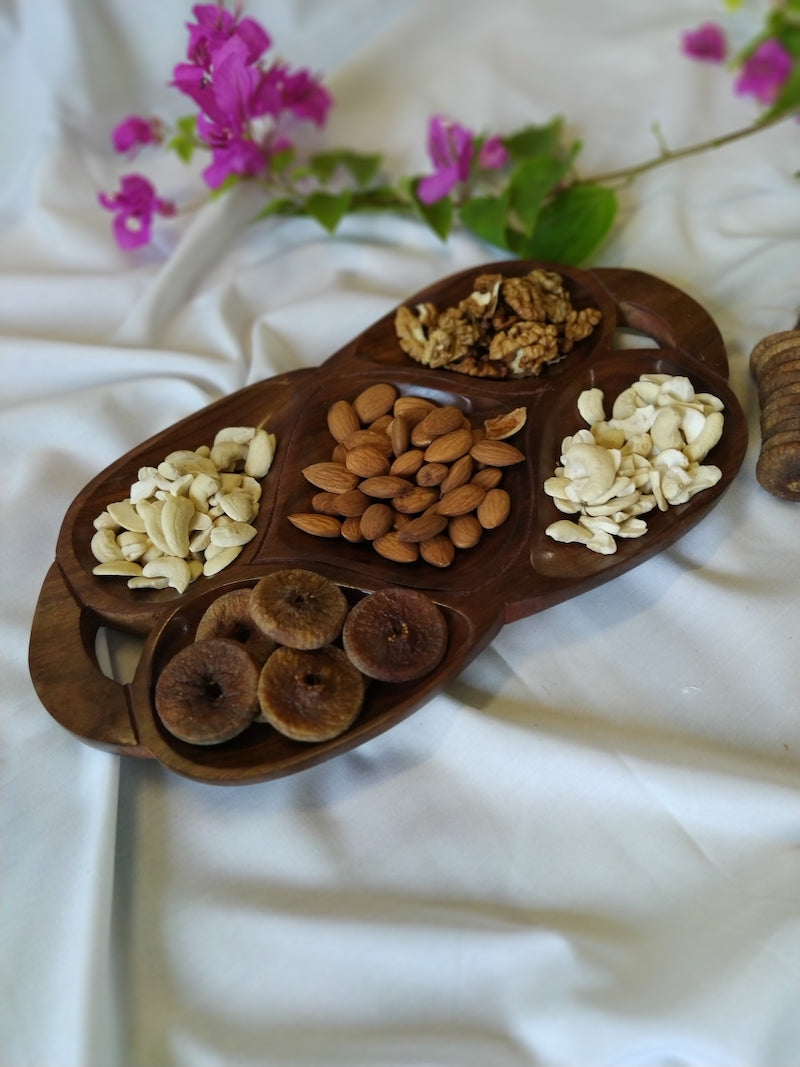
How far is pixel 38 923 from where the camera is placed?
0.58 m

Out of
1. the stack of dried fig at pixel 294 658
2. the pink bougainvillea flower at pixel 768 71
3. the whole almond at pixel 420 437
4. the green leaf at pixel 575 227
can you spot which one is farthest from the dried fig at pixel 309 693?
the pink bougainvillea flower at pixel 768 71

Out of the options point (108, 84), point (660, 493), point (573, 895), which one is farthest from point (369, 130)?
point (573, 895)

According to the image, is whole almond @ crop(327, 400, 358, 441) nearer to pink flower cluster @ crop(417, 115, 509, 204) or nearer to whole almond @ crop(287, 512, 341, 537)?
whole almond @ crop(287, 512, 341, 537)

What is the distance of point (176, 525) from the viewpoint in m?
0.68

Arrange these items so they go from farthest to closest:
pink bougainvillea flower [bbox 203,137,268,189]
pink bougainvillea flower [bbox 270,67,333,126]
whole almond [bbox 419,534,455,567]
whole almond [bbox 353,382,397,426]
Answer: pink bougainvillea flower [bbox 270,67,333,126]
pink bougainvillea flower [bbox 203,137,268,189]
whole almond [bbox 353,382,397,426]
whole almond [bbox 419,534,455,567]

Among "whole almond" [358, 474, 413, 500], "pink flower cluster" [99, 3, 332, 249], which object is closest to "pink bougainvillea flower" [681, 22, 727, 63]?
"pink flower cluster" [99, 3, 332, 249]

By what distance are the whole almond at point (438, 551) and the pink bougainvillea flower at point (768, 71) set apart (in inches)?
21.1

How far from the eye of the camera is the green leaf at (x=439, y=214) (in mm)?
996

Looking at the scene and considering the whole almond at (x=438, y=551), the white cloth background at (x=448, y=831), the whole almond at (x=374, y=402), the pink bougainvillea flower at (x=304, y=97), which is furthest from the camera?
the pink bougainvillea flower at (x=304, y=97)

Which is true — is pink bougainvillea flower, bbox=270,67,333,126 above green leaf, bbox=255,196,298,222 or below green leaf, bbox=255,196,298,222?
above

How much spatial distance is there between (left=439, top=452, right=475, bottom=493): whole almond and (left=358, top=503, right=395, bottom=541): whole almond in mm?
53

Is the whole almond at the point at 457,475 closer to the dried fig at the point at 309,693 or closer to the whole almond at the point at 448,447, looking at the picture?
the whole almond at the point at 448,447

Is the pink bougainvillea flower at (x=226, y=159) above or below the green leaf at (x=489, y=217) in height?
above

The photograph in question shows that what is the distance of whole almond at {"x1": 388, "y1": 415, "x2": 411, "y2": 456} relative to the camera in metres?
0.73
